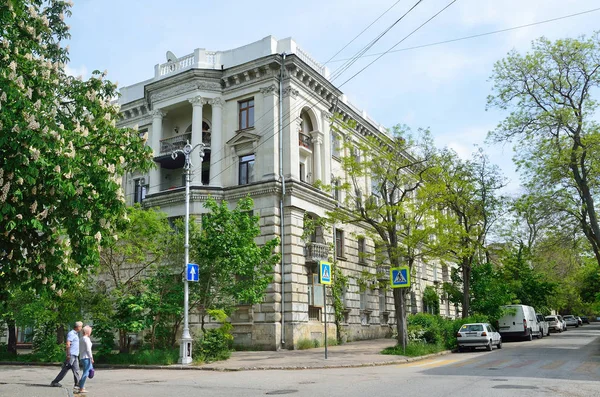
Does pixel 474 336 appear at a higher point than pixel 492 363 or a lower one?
higher

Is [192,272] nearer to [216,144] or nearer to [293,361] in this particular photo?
[293,361]

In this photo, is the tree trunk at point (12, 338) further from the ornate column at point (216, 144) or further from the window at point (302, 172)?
the window at point (302, 172)

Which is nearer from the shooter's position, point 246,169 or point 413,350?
point 413,350

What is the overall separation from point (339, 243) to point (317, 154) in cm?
607

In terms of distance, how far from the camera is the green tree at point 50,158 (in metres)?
9.31

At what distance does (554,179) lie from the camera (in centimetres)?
2908

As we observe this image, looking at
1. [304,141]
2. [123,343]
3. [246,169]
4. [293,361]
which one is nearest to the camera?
[293,361]

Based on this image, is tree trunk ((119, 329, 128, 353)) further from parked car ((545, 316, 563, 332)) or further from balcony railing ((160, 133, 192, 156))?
parked car ((545, 316, 563, 332))

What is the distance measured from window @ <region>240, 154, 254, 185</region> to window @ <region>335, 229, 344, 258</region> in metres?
7.15

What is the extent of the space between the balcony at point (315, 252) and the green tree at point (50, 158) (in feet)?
56.2

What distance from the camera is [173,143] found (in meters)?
32.0

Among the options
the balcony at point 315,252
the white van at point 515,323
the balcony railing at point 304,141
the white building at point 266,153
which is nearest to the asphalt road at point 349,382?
the white building at point 266,153

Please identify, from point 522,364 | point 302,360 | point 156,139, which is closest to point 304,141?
point 156,139

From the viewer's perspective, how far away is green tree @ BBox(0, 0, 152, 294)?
9.31 m
